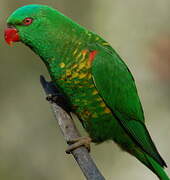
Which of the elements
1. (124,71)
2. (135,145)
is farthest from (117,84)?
(135,145)

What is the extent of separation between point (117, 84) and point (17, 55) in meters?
2.37

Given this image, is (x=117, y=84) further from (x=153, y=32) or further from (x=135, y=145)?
(x=153, y=32)

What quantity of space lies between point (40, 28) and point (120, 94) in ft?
2.11

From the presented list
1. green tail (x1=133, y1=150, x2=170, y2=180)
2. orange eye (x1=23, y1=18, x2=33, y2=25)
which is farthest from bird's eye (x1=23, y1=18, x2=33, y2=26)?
green tail (x1=133, y1=150, x2=170, y2=180)

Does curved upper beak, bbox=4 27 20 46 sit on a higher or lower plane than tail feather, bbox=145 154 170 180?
higher

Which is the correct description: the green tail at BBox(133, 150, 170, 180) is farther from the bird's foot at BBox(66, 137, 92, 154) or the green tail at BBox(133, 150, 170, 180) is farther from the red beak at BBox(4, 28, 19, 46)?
the red beak at BBox(4, 28, 19, 46)

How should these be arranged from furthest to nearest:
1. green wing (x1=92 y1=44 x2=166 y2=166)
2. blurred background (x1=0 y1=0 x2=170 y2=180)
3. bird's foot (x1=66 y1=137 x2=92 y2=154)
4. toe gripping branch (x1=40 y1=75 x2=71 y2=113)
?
→ blurred background (x1=0 y1=0 x2=170 y2=180) < toe gripping branch (x1=40 y1=75 x2=71 y2=113) < green wing (x1=92 y1=44 x2=166 y2=166) < bird's foot (x1=66 y1=137 x2=92 y2=154)

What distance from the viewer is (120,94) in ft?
11.8

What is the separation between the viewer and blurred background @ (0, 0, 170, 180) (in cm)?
557

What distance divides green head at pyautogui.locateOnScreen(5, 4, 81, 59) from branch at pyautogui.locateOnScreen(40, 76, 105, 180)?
13.5 inches

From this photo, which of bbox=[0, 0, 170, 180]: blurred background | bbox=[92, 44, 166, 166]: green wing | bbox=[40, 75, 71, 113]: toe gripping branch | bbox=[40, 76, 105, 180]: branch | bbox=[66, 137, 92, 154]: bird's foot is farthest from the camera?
bbox=[0, 0, 170, 180]: blurred background

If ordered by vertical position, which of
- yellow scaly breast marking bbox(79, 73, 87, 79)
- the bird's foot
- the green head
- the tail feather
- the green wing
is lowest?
A: the tail feather

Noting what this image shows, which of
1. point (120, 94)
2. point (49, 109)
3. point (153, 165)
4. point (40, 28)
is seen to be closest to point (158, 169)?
point (153, 165)

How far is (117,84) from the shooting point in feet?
11.7
